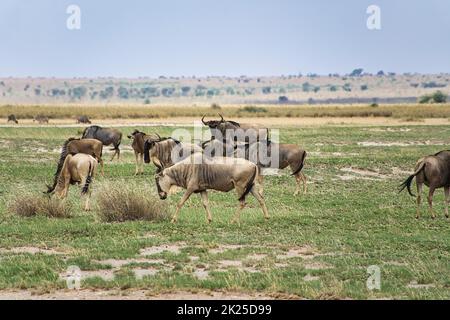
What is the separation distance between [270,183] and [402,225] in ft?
24.8

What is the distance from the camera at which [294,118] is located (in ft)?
212

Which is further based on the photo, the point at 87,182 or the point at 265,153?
the point at 265,153

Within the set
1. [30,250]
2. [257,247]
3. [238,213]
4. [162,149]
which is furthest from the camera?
[162,149]

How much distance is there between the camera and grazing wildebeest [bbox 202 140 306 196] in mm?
19219

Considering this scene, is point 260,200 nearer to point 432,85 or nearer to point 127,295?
point 127,295

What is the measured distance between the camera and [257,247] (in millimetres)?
12781

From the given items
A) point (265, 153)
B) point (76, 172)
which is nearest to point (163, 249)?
point (76, 172)

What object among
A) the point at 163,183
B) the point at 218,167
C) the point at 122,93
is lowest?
the point at 122,93

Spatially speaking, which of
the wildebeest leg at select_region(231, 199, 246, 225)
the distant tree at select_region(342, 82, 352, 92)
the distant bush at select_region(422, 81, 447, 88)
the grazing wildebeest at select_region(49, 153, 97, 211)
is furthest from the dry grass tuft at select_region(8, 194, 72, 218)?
the distant bush at select_region(422, 81, 447, 88)

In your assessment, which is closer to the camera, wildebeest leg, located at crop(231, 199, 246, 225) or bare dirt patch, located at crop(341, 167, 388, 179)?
wildebeest leg, located at crop(231, 199, 246, 225)

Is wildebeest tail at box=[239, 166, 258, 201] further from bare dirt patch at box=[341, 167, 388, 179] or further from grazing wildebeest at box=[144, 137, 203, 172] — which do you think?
bare dirt patch at box=[341, 167, 388, 179]

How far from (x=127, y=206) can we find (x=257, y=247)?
3.63 m

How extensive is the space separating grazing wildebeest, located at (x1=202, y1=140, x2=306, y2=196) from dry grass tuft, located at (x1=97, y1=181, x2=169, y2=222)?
3505mm
